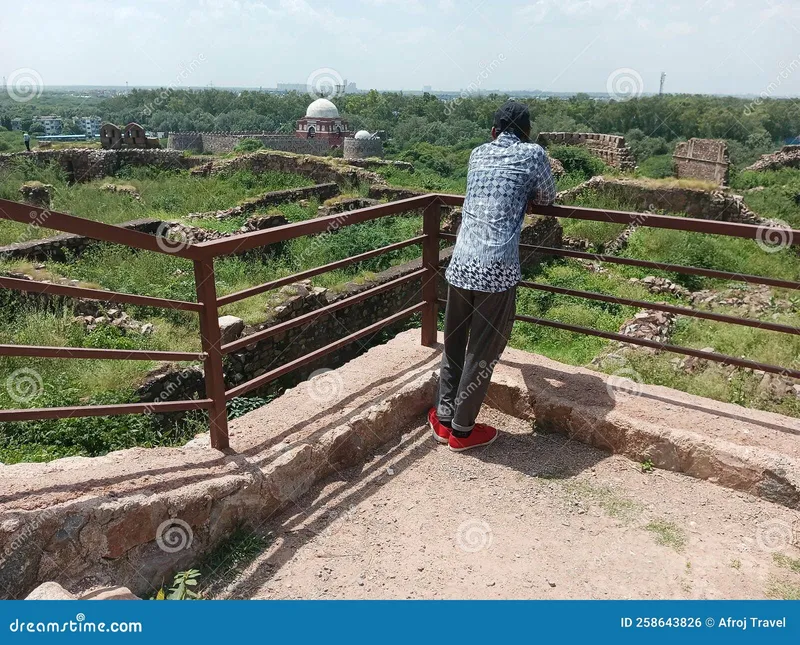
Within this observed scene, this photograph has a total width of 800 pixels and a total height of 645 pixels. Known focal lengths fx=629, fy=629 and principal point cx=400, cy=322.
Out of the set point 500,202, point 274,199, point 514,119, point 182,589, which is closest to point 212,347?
point 182,589

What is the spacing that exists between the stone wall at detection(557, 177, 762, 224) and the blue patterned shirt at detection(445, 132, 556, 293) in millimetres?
12227

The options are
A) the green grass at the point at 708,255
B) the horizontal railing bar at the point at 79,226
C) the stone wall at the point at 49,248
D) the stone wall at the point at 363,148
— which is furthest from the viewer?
the stone wall at the point at 363,148

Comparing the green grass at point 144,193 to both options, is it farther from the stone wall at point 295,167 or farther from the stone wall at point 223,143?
the stone wall at point 223,143

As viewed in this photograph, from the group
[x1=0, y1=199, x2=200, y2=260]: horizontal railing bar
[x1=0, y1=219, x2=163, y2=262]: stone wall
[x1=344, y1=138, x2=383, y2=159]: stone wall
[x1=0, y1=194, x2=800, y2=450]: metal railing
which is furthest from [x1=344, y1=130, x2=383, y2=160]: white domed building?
[x1=0, y1=199, x2=200, y2=260]: horizontal railing bar

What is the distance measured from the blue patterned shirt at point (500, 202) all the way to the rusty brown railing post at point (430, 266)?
71 cm

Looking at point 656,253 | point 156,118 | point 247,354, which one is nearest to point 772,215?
point 656,253

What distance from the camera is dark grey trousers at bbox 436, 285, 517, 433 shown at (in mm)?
3334

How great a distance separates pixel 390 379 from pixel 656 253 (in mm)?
9592

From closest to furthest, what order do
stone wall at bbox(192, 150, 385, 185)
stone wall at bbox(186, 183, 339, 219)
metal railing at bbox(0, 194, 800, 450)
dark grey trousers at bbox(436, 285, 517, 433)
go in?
metal railing at bbox(0, 194, 800, 450) < dark grey trousers at bbox(436, 285, 517, 433) < stone wall at bbox(186, 183, 339, 219) < stone wall at bbox(192, 150, 385, 185)

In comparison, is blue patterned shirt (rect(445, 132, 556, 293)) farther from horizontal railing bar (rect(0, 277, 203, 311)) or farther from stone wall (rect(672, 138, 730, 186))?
stone wall (rect(672, 138, 730, 186))

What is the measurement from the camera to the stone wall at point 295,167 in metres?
18.3

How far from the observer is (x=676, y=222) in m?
3.28

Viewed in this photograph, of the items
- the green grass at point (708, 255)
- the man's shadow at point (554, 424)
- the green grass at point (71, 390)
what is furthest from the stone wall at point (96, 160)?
the man's shadow at point (554, 424)

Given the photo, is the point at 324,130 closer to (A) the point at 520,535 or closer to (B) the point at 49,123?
(B) the point at 49,123
